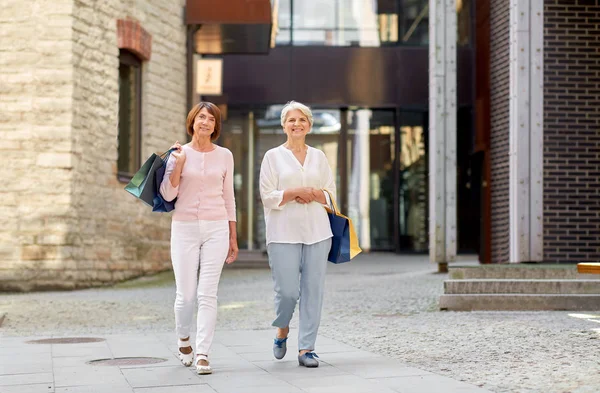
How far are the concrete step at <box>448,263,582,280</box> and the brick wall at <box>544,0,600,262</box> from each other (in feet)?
8.03

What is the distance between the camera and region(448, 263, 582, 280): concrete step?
11477 millimetres

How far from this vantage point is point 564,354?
281 inches

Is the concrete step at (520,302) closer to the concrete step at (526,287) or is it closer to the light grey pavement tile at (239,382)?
the concrete step at (526,287)

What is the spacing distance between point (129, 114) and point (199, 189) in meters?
10.1

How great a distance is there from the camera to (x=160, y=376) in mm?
6523

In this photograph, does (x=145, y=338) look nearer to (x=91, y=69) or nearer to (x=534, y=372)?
(x=534, y=372)

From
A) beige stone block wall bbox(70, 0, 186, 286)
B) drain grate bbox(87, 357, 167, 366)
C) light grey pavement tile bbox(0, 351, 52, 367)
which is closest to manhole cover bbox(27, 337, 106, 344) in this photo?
light grey pavement tile bbox(0, 351, 52, 367)

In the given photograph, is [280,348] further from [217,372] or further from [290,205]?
[290,205]

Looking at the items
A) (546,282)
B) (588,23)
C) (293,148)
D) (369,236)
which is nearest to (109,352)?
(293,148)

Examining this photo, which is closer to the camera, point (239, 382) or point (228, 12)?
point (239, 382)

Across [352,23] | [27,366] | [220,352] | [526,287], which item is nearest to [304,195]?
[220,352]

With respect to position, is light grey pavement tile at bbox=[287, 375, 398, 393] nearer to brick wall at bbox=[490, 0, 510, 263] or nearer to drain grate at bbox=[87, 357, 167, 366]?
drain grate at bbox=[87, 357, 167, 366]

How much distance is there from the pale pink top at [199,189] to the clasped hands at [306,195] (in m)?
0.49

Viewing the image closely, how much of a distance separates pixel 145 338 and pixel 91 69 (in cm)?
703
